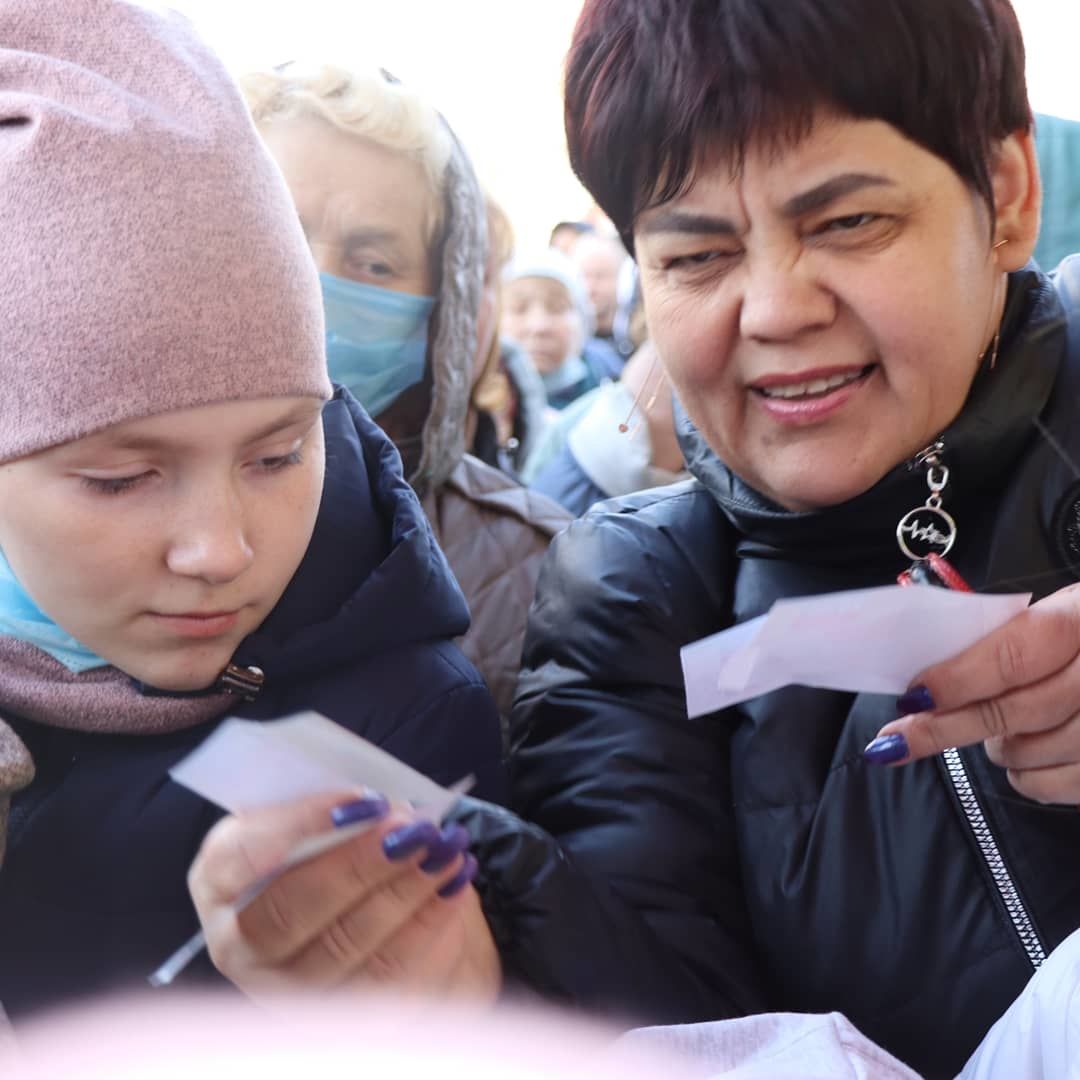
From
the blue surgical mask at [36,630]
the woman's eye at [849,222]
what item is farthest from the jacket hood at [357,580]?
the woman's eye at [849,222]

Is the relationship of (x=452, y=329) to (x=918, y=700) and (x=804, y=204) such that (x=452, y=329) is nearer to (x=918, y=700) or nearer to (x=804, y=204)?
(x=804, y=204)

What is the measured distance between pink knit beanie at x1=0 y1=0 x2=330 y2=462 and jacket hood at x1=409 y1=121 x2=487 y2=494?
0.89 m

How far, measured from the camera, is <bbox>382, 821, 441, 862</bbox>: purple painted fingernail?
3.51 ft

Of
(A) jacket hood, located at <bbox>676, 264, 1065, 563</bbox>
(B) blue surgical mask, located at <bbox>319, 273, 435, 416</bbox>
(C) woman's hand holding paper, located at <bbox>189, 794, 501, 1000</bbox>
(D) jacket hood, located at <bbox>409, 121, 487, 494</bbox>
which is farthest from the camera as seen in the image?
(D) jacket hood, located at <bbox>409, 121, 487, 494</bbox>

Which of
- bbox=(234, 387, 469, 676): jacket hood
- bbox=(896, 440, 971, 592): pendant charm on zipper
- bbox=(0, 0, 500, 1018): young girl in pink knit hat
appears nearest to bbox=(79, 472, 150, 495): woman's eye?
bbox=(0, 0, 500, 1018): young girl in pink knit hat

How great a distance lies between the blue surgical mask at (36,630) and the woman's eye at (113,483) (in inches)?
7.9

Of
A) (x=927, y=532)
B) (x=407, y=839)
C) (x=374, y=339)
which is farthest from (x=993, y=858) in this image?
(x=374, y=339)

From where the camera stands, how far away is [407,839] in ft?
3.51

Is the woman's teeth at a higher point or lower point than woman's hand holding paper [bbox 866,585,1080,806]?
higher

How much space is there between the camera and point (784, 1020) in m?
1.19

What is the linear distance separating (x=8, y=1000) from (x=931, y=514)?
991 millimetres

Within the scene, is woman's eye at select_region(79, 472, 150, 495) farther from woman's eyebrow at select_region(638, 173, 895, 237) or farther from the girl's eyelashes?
woman's eyebrow at select_region(638, 173, 895, 237)

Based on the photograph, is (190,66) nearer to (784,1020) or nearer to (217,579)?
(217,579)

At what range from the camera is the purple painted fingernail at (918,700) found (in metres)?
1.14
